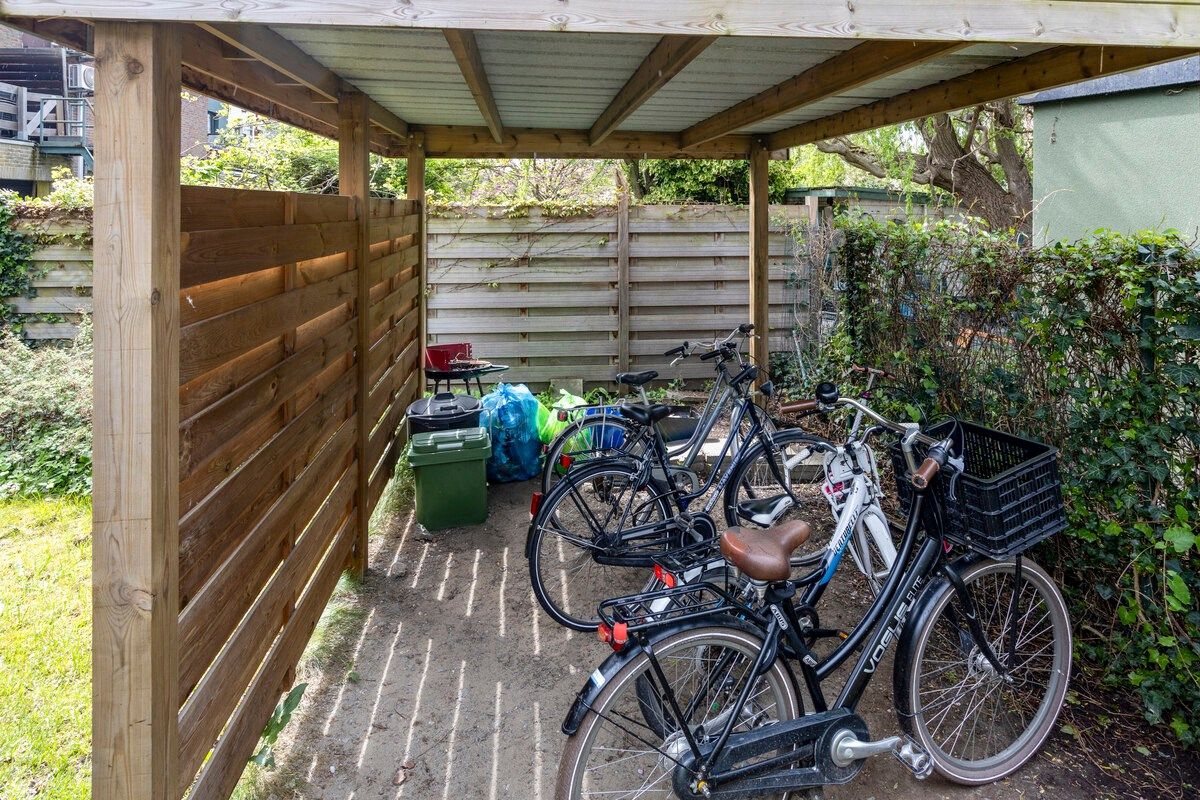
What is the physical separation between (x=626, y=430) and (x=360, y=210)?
6.05ft

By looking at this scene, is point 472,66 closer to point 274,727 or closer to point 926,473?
point 926,473

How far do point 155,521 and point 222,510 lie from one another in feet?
1.54

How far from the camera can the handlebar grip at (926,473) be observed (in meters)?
2.60

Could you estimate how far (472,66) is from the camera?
338 cm

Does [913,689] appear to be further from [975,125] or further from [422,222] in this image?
[975,125]

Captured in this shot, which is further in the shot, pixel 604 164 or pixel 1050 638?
pixel 604 164

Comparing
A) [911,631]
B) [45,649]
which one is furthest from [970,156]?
[45,649]

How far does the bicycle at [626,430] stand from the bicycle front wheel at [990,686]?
1585 mm

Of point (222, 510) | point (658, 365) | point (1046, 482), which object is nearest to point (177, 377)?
point (222, 510)

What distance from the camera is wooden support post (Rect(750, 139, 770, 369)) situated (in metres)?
6.65

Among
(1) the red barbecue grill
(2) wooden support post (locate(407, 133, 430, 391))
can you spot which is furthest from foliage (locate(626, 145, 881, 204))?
(1) the red barbecue grill

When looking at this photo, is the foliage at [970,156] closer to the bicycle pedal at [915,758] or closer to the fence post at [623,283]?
the fence post at [623,283]

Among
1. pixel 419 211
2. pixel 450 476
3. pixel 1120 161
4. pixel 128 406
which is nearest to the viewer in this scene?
pixel 128 406

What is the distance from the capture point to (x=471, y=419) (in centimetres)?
525
